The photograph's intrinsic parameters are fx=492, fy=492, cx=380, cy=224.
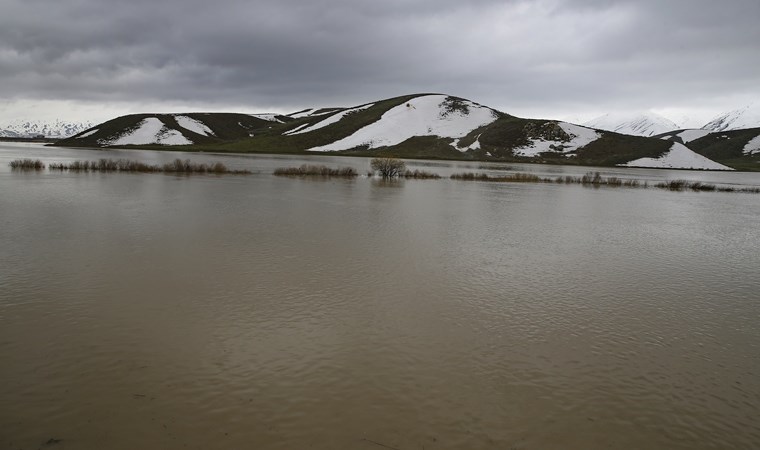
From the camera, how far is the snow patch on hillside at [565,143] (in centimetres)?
14700

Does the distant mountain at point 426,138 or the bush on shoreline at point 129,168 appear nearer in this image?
the bush on shoreline at point 129,168

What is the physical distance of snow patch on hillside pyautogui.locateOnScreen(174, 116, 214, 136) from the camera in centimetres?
18675

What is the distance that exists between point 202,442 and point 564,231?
2526 cm

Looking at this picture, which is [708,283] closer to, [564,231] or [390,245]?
[564,231]

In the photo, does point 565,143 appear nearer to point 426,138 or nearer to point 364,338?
point 426,138

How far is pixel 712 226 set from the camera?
3366cm

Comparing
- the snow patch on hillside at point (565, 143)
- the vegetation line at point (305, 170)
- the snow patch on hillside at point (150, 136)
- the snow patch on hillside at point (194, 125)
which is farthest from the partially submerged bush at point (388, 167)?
the snow patch on hillside at point (194, 125)

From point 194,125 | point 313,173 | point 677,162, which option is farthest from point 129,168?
point 194,125

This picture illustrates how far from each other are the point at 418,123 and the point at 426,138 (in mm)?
17549

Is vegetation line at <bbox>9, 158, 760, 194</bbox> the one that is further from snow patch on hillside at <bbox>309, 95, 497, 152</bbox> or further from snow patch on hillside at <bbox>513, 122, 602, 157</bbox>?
snow patch on hillside at <bbox>309, 95, 497, 152</bbox>

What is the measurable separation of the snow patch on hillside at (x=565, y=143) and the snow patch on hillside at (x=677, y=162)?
18.0m

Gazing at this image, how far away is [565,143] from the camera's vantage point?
15275 cm

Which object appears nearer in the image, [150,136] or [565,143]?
[565,143]

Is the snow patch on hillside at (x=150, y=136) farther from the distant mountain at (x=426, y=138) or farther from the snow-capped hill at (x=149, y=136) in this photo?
the distant mountain at (x=426, y=138)
